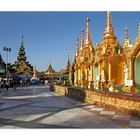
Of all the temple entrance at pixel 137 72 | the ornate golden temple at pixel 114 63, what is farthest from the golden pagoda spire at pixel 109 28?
the temple entrance at pixel 137 72

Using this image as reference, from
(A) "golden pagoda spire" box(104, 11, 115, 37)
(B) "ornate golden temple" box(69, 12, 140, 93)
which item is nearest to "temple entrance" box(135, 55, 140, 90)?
(B) "ornate golden temple" box(69, 12, 140, 93)

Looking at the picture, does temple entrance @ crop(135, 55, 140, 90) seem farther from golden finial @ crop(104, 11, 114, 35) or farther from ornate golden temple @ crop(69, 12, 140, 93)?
golden finial @ crop(104, 11, 114, 35)

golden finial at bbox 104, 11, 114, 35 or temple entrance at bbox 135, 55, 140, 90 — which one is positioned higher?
golden finial at bbox 104, 11, 114, 35

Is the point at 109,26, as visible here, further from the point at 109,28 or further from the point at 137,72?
the point at 137,72

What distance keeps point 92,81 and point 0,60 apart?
20881 millimetres

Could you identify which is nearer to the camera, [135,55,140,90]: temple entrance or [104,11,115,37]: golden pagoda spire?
[135,55,140,90]: temple entrance

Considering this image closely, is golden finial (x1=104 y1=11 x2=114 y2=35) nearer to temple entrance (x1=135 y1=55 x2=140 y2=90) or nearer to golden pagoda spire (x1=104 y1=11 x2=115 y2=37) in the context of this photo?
golden pagoda spire (x1=104 y1=11 x2=115 y2=37)

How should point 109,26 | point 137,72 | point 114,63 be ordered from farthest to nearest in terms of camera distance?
point 109,26, point 114,63, point 137,72

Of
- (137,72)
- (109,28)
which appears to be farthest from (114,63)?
(137,72)

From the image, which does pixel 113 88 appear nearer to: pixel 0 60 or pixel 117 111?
pixel 117 111

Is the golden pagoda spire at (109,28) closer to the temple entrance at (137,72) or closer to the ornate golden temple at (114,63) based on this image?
the ornate golden temple at (114,63)
